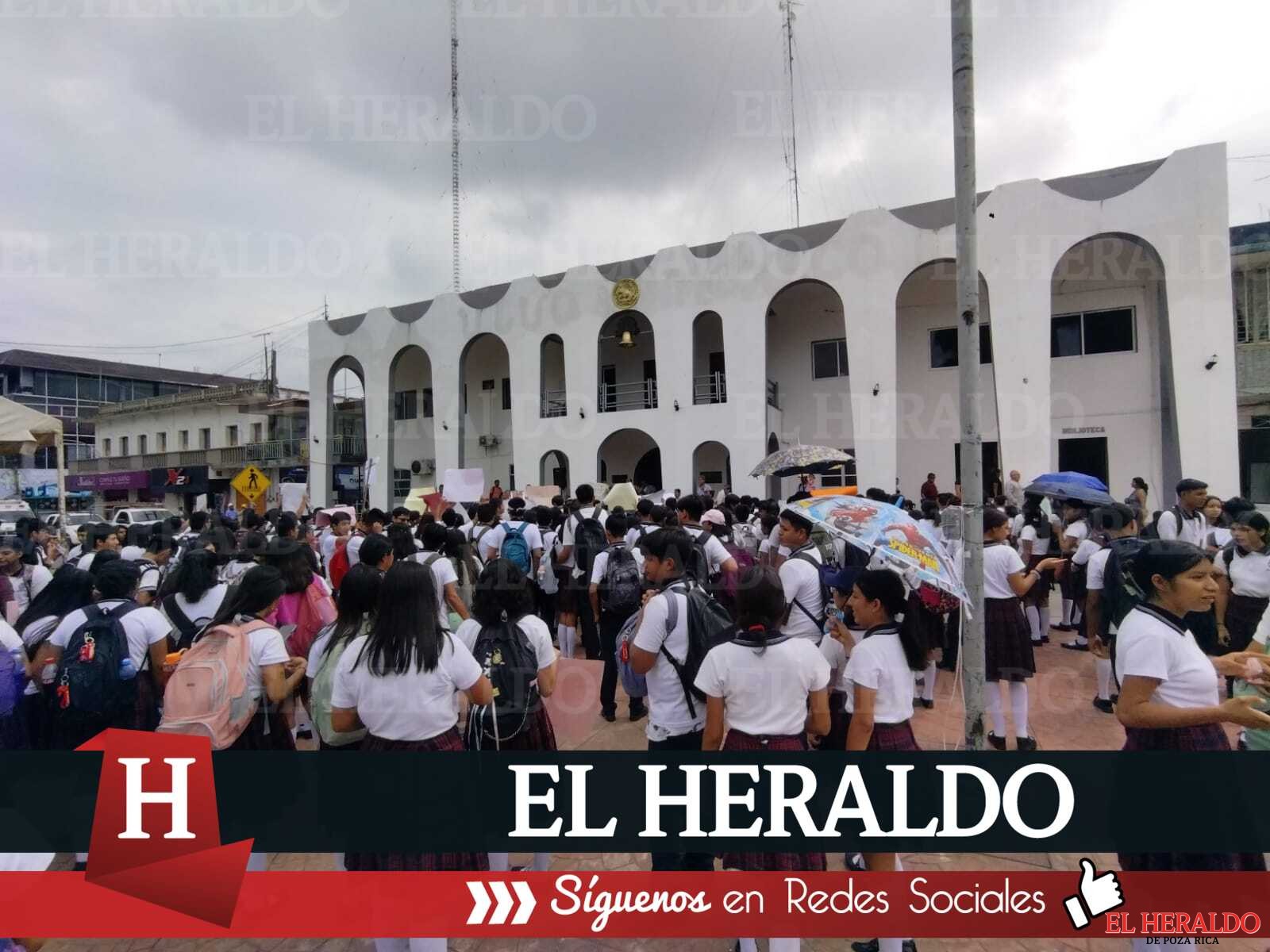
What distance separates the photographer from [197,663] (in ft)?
8.64

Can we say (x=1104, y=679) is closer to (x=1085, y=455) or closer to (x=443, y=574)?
(x=443, y=574)

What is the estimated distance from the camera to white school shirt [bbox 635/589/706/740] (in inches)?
112

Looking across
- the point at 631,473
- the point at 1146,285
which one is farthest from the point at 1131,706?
the point at 631,473

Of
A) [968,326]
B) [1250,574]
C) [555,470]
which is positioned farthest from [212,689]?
[555,470]

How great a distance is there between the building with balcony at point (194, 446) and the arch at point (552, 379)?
1214 centimetres

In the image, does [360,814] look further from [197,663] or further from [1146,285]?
[1146,285]

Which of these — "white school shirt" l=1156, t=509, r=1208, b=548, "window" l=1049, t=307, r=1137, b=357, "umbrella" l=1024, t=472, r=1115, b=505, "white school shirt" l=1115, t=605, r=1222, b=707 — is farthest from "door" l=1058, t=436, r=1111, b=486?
"white school shirt" l=1115, t=605, r=1222, b=707

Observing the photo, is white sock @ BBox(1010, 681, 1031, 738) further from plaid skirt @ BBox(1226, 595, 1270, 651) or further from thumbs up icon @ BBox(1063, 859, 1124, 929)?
thumbs up icon @ BBox(1063, 859, 1124, 929)

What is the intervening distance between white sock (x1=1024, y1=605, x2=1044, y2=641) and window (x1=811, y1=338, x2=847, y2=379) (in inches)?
451

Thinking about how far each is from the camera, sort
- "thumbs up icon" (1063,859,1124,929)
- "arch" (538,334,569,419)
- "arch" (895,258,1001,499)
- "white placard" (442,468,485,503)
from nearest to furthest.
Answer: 1. "thumbs up icon" (1063,859,1124,929)
2. "white placard" (442,468,485,503)
3. "arch" (895,258,1001,499)
4. "arch" (538,334,569,419)

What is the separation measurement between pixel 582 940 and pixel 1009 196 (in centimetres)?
1626

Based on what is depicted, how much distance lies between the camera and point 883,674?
257 centimetres

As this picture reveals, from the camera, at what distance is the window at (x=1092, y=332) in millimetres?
15226

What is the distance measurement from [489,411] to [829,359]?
11804mm
